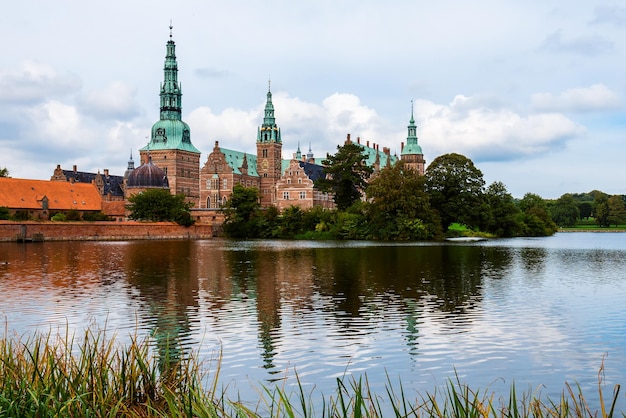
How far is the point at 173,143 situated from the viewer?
104 meters

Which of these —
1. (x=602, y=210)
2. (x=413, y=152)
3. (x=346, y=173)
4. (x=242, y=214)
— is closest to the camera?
(x=346, y=173)

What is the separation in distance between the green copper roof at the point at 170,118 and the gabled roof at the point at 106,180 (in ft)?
21.9

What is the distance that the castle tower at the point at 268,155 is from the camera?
110 m

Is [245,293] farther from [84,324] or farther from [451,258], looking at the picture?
[451,258]

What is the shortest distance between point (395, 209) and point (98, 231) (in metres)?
27.8

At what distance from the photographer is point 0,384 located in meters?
7.36

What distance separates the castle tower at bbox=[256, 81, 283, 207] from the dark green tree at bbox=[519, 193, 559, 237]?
127 ft

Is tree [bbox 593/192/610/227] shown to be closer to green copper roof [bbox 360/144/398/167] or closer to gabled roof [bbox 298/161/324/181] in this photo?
green copper roof [bbox 360/144/398/167]

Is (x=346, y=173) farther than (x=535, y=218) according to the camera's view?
No

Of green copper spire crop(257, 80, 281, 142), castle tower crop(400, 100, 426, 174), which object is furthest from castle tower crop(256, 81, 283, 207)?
castle tower crop(400, 100, 426, 174)

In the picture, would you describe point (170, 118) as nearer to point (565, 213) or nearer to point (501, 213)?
point (501, 213)

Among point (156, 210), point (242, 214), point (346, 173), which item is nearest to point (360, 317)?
point (346, 173)

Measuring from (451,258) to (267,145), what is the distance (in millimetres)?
76800

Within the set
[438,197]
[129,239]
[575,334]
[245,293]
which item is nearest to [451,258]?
[245,293]
